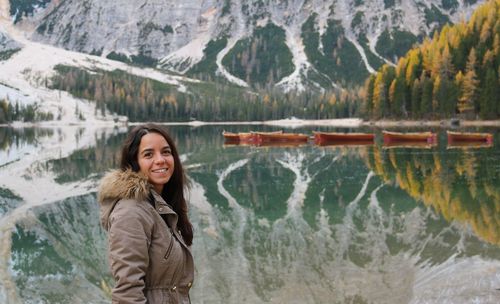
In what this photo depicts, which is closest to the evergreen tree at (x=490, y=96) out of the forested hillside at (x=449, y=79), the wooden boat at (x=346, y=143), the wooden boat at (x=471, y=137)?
the forested hillside at (x=449, y=79)

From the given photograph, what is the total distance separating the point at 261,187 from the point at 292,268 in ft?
61.3

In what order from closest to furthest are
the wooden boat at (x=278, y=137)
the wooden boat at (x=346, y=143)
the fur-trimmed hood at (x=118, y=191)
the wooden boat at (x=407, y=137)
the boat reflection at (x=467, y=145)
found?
the fur-trimmed hood at (x=118, y=191)
the boat reflection at (x=467, y=145)
the wooden boat at (x=407, y=137)
the wooden boat at (x=346, y=143)
the wooden boat at (x=278, y=137)

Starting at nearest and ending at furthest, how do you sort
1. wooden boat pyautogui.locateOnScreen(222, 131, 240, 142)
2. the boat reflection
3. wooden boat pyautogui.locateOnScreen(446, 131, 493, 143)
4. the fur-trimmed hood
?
1. the fur-trimmed hood
2. the boat reflection
3. wooden boat pyautogui.locateOnScreen(446, 131, 493, 143)
4. wooden boat pyautogui.locateOnScreen(222, 131, 240, 142)

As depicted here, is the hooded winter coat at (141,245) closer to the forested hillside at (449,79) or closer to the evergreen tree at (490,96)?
the evergreen tree at (490,96)

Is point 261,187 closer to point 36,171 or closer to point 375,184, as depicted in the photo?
point 375,184

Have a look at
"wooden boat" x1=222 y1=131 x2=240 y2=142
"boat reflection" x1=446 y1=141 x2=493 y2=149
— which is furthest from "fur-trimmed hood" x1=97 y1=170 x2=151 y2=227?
"wooden boat" x1=222 y1=131 x2=240 y2=142

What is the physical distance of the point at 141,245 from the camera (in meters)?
5.10

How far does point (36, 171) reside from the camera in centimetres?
4659

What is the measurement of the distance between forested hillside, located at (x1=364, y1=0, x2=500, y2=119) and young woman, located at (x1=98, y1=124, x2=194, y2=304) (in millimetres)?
119532

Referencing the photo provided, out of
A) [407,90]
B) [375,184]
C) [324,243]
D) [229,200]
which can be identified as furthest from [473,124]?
[324,243]

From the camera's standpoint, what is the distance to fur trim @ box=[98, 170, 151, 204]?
17.5ft

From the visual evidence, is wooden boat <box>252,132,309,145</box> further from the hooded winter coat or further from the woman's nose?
the hooded winter coat

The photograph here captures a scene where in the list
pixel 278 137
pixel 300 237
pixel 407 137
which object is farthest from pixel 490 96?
pixel 300 237

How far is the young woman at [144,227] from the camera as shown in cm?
→ 507
